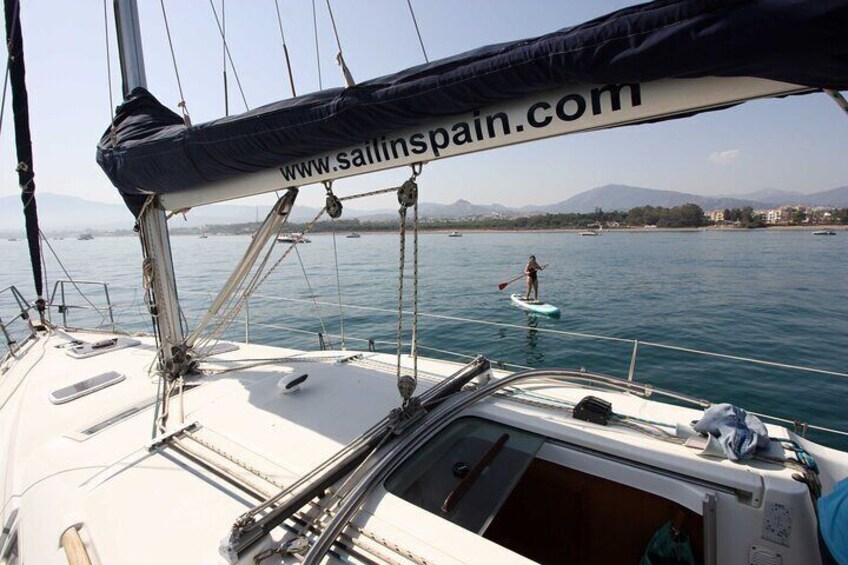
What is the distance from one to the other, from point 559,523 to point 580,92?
2379 millimetres

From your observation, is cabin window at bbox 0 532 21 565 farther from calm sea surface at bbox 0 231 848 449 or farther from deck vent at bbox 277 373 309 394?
calm sea surface at bbox 0 231 848 449

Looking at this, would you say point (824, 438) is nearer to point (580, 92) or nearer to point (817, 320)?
point (580, 92)

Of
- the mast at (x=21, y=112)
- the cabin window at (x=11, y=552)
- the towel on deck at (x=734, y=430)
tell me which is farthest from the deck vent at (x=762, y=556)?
the mast at (x=21, y=112)

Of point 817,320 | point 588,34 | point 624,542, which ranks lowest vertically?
point 817,320

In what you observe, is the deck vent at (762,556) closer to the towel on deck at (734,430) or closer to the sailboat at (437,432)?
the sailboat at (437,432)

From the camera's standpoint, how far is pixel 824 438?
568 cm

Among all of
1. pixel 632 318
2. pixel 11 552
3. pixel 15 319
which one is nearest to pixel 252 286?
pixel 11 552

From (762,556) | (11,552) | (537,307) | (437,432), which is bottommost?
(537,307)

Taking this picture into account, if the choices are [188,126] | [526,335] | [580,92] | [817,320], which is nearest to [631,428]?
[580,92]

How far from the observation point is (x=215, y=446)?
2.25 metres

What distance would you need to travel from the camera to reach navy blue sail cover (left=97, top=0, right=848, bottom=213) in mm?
1017

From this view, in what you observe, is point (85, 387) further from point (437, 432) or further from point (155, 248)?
point (437, 432)

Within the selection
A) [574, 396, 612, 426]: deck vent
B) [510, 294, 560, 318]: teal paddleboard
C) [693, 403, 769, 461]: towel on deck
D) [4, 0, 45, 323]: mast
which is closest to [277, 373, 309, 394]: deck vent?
[574, 396, 612, 426]: deck vent

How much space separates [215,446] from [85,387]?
242cm
